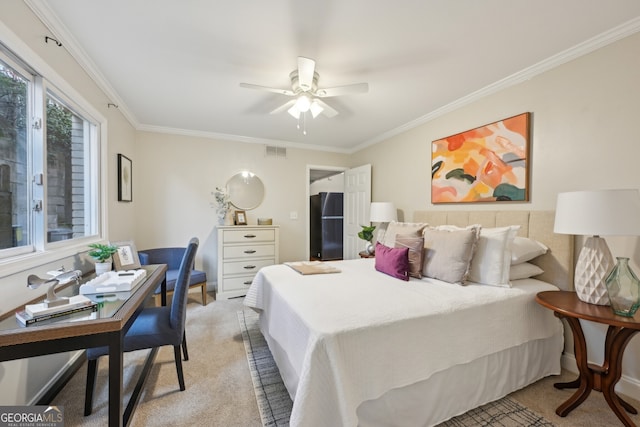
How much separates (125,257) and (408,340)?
2113 millimetres

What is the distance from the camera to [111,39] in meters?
1.81

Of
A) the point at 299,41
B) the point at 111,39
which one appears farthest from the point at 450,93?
the point at 111,39

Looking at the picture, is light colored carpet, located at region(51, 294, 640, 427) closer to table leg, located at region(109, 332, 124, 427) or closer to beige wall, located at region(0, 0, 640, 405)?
beige wall, located at region(0, 0, 640, 405)

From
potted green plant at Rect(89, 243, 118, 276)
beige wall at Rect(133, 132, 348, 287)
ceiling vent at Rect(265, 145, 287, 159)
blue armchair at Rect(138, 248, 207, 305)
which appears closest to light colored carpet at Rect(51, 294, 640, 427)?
potted green plant at Rect(89, 243, 118, 276)

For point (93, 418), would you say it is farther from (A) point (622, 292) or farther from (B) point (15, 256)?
(A) point (622, 292)

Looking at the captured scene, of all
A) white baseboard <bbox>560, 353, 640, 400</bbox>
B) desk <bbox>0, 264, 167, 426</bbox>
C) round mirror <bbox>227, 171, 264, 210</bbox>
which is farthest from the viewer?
round mirror <bbox>227, 171, 264, 210</bbox>

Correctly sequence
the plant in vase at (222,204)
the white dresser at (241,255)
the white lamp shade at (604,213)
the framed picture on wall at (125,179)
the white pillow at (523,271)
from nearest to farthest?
the white lamp shade at (604,213) → the white pillow at (523,271) → the framed picture on wall at (125,179) → the white dresser at (241,255) → the plant in vase at (222,204)

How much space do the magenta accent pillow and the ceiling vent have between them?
2.80 meters

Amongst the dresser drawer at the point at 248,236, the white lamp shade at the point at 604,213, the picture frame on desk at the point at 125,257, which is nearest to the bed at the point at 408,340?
the white lamp shade at the point at 604,213

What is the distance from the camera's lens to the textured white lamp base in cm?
153

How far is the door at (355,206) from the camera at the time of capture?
4.29 meters

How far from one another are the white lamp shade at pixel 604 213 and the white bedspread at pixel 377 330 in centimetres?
57

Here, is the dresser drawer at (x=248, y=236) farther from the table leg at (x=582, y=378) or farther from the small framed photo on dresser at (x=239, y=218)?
the table leg at (x=582, y=378)

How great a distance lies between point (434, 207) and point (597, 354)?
1.77 m
